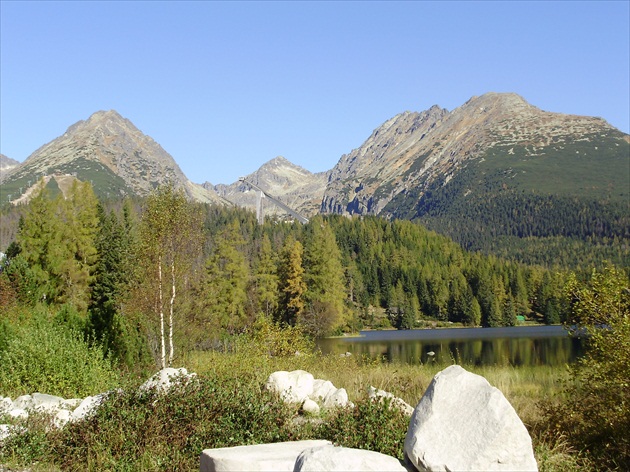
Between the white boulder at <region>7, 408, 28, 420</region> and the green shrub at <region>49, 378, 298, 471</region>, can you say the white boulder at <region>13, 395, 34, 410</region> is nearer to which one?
the white boulder at <region>7, 408, 28, 420</region>

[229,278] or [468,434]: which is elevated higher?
[229,278]

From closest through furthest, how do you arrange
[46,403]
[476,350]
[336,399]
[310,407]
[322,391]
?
[310,407] < [336,399] < [322,391] < [46,403] < [476,350]

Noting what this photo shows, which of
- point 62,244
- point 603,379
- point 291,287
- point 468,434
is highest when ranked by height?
point 62,244

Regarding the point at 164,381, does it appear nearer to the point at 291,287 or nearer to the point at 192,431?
the point at 192,431

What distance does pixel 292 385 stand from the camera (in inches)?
419

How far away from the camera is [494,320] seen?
107 m

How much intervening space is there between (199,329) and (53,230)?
22829 millimetres

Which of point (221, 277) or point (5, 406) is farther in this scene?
point (221, 277)

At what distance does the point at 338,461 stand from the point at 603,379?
18.9 ft

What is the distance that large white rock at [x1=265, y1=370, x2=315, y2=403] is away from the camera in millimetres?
10234

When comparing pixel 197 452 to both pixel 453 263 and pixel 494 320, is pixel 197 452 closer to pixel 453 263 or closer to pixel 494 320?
pixel 494 320

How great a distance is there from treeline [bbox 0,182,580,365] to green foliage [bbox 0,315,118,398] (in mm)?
3590

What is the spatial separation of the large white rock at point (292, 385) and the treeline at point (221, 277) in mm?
4899

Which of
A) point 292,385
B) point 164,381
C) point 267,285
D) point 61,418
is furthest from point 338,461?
point 267,285
